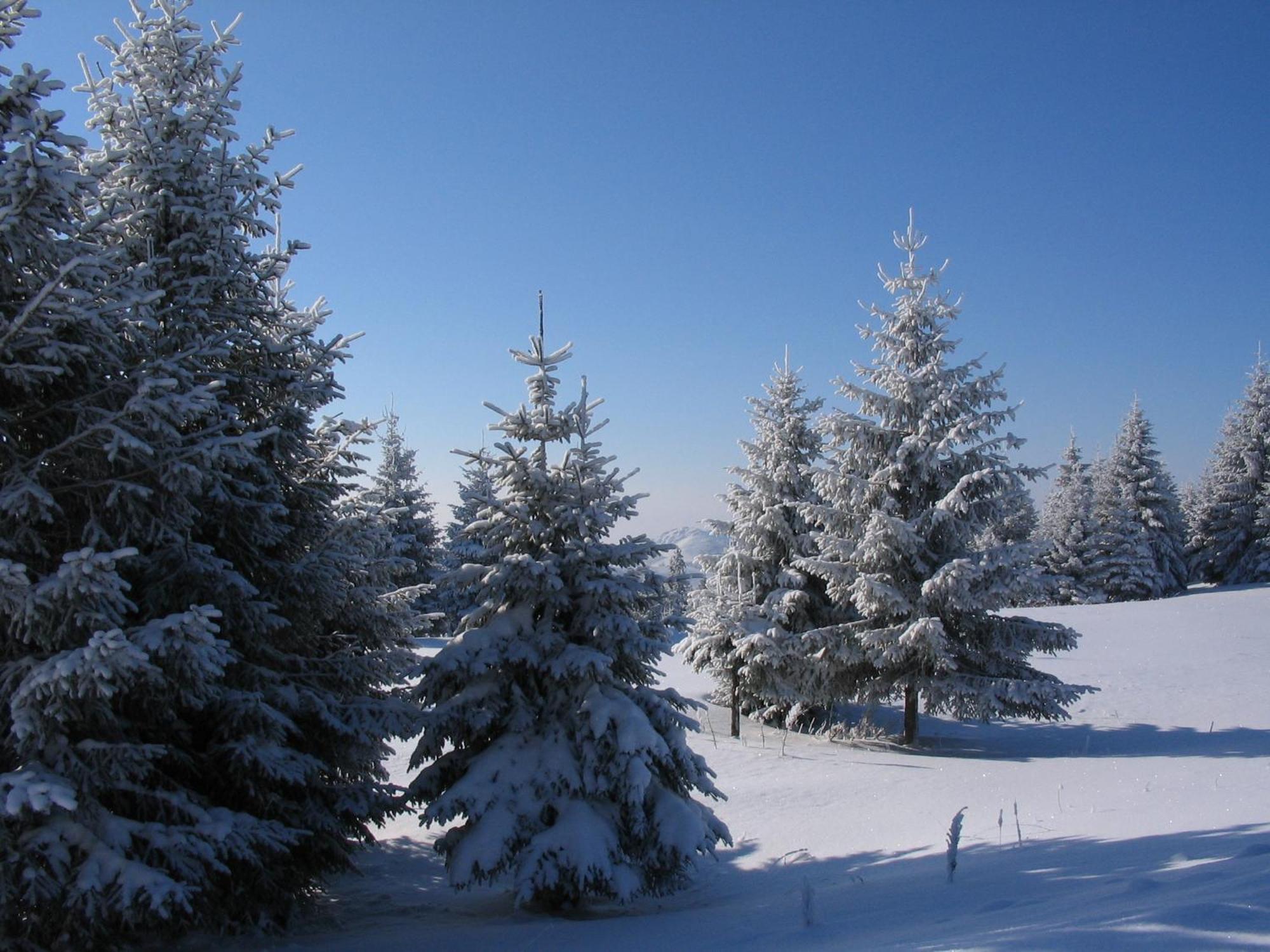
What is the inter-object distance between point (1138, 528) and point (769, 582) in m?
30.8

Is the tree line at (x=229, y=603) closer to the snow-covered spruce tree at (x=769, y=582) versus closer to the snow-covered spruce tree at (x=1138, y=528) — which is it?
the snow-covered spruce tree at (x=769, y=582)

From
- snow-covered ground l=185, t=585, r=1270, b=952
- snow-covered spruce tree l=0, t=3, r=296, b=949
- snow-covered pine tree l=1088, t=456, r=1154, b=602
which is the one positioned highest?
snow-covered pine tree l=1088, t=456, r=1154, b=602

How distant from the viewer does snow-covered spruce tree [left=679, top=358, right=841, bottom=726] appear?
16.9 meters

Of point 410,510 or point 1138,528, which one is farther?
point 1138,528

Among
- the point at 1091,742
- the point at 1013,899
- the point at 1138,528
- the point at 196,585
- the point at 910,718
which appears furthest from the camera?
the point at 1138,528

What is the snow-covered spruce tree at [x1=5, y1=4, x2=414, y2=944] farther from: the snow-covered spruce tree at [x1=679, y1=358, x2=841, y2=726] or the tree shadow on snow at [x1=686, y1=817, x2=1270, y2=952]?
the snow-covered spruce tree at [x1=679, y1=358, x2=841, y2=726]

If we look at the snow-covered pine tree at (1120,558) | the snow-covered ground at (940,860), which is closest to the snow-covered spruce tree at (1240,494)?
the snow-covered pine tree at (1120,558)

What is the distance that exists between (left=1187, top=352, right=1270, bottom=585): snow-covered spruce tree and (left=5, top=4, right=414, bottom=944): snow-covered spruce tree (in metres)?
44.6

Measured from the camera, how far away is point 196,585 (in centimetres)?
645

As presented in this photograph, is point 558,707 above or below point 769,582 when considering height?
below

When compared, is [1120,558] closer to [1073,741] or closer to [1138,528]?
[1138,528]

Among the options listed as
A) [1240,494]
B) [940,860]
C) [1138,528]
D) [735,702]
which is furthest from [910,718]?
[1240,494]

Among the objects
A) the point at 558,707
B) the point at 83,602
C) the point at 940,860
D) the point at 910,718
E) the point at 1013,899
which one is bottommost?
Answer: the point at 940,860

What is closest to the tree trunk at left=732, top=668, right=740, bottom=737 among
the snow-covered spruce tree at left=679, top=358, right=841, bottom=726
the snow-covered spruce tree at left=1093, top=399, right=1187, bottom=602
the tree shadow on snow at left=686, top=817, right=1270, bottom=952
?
the snow-covered spruce tree at left=679, top=358, right=841, bottom=726
